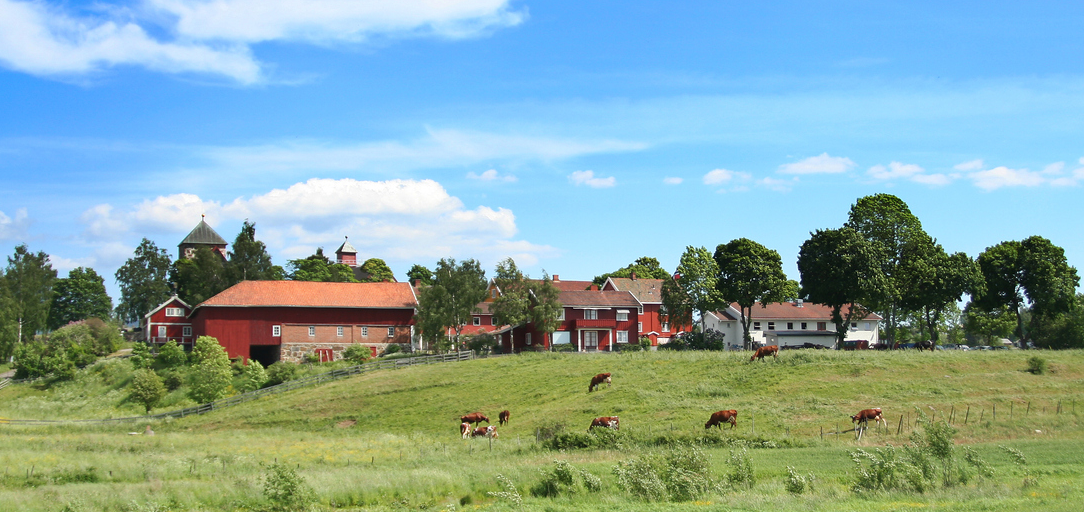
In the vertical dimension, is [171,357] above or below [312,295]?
below

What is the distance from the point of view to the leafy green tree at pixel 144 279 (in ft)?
354

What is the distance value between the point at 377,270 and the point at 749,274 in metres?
85.2

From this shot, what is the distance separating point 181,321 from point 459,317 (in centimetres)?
3239

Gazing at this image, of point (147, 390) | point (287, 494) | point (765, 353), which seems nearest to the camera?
point (287, 494)

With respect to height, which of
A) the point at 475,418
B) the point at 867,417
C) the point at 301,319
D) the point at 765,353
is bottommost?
the point at 475,418

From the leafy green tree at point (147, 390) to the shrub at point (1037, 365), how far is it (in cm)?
5722

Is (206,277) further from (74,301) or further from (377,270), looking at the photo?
(377,270)

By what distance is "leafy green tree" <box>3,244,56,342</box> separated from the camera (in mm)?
90375

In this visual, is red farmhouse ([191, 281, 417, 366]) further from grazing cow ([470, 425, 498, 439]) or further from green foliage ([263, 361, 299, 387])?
grazing cow ([470, 425, 498, 439])

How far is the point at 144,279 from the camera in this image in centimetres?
11138

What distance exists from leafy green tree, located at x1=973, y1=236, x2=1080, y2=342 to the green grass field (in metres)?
24.1

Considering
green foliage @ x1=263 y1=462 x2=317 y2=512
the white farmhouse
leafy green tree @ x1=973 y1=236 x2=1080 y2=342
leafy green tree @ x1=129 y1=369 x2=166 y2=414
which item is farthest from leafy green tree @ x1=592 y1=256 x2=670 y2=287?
green foliage @ x1=263 y1=462 x2=317 y2=512

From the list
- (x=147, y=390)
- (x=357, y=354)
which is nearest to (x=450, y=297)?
(x=357, y=354)

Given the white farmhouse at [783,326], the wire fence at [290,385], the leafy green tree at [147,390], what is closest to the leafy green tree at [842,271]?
the white farmhouse at [783,326]
